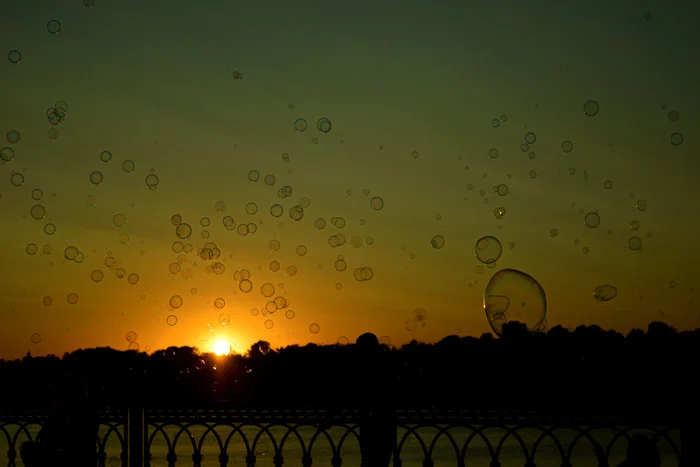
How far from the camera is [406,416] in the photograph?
30.7 feet

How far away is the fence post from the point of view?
992cm

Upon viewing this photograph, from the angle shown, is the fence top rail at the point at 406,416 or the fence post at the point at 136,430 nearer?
the fence top rail at the point at 406,416

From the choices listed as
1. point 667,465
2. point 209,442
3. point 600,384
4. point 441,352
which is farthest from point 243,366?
point 667,465

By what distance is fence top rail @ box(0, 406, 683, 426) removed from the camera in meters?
8.80

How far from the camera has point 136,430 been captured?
992 cm

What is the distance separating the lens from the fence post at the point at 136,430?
9.92m

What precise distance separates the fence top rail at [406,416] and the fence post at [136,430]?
80 millimetres

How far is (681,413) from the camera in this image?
27.7ft

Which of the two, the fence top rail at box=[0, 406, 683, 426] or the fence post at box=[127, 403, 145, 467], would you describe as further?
the fence post at box=[127, 403, 145, 467]

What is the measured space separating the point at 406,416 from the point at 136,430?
3.03 meters

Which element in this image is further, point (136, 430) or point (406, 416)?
point (136, 430)

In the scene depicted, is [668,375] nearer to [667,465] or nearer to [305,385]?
[667,465]

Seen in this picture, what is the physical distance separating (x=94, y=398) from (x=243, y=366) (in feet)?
234

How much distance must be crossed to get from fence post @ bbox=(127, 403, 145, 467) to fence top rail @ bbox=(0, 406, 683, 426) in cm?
8
